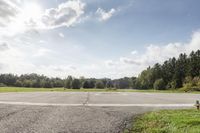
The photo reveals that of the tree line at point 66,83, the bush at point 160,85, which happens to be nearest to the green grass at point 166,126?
the bush at point 160,85

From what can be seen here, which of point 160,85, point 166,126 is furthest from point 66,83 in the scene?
point 166,126

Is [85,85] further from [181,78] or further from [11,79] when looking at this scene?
[11,79]

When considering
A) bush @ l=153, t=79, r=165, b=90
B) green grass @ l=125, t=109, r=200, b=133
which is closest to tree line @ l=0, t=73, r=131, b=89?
bush @ l=153, t=79, r=165, b=90

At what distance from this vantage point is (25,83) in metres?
158

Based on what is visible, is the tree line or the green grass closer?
the green grass

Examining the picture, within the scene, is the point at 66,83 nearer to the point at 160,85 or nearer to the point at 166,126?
the point at 160,85

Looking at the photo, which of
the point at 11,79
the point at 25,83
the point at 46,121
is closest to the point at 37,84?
the point at 25,83

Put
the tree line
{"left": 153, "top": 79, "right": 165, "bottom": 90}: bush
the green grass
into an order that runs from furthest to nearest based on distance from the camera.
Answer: the tree line < {"left": 153, "top": 79, "right": 165, "bottom": 90}: bush < the green grass

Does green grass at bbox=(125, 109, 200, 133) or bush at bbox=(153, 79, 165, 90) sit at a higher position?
bush at bbox=(153, 79, 165, 90)

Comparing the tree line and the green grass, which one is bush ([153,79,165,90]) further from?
the green grass

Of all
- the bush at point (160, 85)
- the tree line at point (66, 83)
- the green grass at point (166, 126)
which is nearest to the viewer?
the green grass at point (166, 126)

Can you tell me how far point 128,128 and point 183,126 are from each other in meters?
1.61

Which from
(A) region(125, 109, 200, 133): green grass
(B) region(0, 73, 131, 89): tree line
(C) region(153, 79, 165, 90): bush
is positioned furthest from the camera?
(B) region(0, 73, 131, 89): tree line

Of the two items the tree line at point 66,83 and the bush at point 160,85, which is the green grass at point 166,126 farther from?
the tree line at point 66,83
